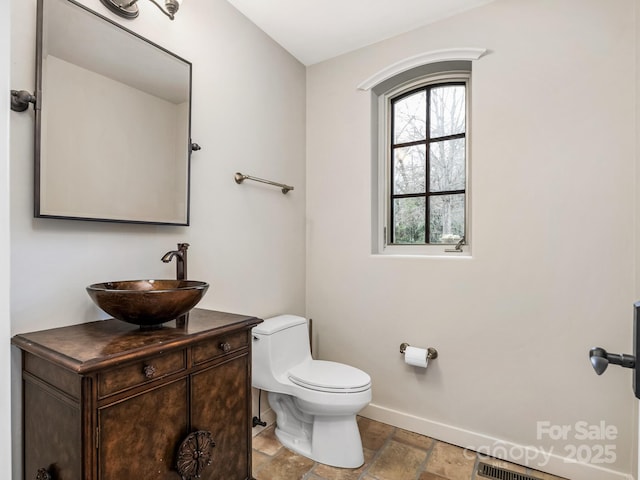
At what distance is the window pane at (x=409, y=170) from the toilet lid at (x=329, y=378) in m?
1.24

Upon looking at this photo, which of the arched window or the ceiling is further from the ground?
the ceiling

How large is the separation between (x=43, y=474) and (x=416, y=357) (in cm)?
173

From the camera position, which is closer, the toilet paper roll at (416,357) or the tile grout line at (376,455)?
the tile grout line at (376,455)

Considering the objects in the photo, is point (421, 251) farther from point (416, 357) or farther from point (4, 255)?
point (4, 255)

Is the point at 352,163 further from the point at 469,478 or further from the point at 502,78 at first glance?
the point at 469,478

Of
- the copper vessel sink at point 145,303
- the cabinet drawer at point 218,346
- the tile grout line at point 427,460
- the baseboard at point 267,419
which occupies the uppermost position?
the copper vessel sink at point 145,303

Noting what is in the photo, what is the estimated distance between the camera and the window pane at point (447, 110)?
2.17m

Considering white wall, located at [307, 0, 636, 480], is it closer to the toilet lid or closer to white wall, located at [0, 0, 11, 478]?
the toilet lid

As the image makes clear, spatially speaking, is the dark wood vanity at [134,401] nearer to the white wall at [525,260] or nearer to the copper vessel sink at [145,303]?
the copper vessel sink at [145,303]

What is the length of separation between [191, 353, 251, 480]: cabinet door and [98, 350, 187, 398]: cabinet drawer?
0.10 metres

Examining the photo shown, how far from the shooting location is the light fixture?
138 centimetres

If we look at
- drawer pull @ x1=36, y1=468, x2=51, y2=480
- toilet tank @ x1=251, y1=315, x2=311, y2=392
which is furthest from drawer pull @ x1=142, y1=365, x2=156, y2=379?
toilet tank @ x1=251, y1=315, x2=311, y2=392

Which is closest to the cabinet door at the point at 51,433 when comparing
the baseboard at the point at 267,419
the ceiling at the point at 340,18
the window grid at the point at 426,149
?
the baseboard at the point at 267,419

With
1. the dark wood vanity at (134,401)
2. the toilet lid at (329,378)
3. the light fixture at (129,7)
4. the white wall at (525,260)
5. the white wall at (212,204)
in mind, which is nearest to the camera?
the dark wood vanity at (134,401)
